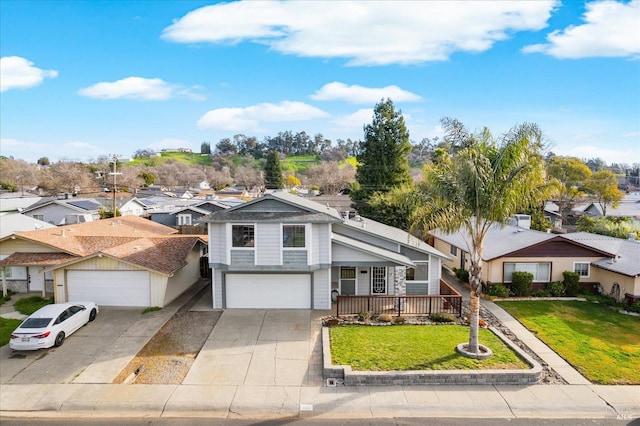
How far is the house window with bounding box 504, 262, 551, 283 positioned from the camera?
23.2 m

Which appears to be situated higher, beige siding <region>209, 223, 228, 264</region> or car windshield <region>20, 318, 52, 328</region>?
beige siding <region>209, 223, 228, 264</region>

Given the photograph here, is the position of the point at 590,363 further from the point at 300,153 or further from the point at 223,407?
the point at 300,153

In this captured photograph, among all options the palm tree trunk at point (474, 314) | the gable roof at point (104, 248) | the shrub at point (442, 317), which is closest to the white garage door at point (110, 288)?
the gable roof at point (104, 248)

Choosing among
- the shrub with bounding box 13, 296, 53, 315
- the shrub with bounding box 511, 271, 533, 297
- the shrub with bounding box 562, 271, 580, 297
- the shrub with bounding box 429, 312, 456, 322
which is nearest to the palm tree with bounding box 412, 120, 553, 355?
the shrub with bounding box 429, 312, 456, 322

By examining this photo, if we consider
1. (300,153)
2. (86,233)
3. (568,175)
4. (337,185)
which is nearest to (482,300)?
(86,233)

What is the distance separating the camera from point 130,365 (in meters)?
13.8

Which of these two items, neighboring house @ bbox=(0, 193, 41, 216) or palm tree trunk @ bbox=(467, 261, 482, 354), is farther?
neighboring house @ bbox=(0, 193, 41, 216)

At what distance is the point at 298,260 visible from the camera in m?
18.8

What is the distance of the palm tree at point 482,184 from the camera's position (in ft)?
44.0

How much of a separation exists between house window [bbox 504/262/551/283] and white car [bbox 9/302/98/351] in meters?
21.7

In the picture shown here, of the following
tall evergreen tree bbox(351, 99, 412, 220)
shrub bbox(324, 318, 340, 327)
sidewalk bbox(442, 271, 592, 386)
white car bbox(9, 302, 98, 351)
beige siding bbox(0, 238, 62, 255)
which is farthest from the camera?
tall evergreen tree bbox(351, 99, 412, 220)

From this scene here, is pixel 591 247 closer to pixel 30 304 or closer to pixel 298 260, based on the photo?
pixel 298 260

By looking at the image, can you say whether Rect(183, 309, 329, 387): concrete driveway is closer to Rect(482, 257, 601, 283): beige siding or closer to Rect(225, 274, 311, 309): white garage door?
Rect(225, 274, 311, 309): white garage door

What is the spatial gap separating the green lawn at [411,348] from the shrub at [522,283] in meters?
7.02
